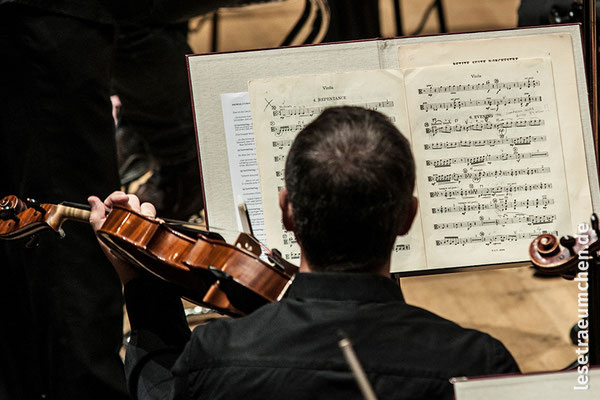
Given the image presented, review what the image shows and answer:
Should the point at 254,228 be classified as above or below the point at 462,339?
above

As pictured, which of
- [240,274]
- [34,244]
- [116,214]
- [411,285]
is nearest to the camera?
[240,274]

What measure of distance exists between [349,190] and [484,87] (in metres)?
0.61

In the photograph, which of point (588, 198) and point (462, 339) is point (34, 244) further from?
point (588, 198)

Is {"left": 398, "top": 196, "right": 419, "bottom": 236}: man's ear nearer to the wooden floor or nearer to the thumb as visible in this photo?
the thumb

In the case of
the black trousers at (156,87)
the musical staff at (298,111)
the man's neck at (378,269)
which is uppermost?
the black trousers at (156,87)

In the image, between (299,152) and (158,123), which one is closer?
(299,152)

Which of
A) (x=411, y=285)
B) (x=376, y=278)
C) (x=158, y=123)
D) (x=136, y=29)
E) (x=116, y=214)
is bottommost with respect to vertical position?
(x=411, y=285)

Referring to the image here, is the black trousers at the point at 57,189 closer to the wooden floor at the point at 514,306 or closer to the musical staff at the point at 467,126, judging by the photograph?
the musical staff at the point at 467,126

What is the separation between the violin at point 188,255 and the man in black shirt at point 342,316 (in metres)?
0.16

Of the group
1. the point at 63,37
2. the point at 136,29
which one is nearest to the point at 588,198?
the point at 63,37

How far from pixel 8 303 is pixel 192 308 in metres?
0.72

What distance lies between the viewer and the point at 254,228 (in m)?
1.49

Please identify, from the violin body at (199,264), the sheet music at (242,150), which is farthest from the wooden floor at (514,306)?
the violin body at (199,264)

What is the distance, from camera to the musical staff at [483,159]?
4.75 ft
